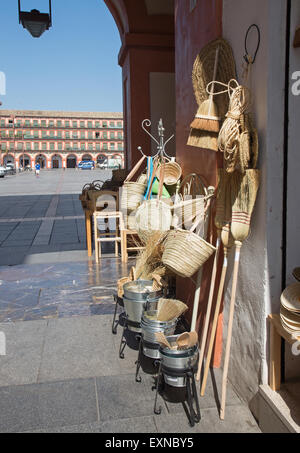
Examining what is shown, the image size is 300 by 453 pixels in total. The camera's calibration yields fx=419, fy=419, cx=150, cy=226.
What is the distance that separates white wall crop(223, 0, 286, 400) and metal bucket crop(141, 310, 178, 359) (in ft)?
1.56

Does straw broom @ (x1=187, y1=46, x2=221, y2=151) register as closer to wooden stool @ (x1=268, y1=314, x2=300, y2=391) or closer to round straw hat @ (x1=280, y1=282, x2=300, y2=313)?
round straw hat @ (x1=280, y1=282, x2=300, y2=313)

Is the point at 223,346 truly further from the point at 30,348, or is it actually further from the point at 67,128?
the point at 67,128

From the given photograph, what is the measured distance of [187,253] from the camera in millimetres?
2607

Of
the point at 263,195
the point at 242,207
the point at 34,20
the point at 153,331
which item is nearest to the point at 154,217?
the point at 153,331

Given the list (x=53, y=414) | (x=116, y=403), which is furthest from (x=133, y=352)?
(x=53, y=414)

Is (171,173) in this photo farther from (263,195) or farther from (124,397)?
Result: (124,397)

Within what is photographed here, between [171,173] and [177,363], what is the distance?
1.82 m

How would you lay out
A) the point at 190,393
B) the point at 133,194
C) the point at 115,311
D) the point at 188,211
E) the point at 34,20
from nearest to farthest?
1. the point at 190,393
2. the point at 188,211
3. the point at 115,311
4. the point at 133,194
5. the point at 34,20

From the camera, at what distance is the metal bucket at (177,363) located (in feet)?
8.05

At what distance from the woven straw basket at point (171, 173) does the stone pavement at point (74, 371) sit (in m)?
1.45

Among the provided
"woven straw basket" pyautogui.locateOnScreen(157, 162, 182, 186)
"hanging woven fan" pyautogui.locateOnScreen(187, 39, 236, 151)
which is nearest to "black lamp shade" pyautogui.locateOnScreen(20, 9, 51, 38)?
"woven straw basket" pyautogui.locateOnScreen(157, 162, 182, 186)

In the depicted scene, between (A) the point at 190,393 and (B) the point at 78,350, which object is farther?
(B) the point at 78,350

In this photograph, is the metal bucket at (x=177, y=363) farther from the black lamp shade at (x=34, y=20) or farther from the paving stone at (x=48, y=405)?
the black lamp shade at (x=34, y=20)

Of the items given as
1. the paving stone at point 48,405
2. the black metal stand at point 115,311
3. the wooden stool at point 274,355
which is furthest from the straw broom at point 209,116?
the paving stone at point 48,405
